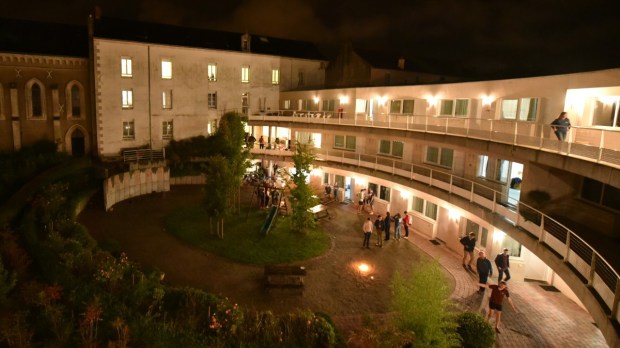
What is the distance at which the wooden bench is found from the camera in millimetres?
16766

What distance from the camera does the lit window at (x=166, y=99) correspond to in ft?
121

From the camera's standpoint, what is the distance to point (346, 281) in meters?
18.1

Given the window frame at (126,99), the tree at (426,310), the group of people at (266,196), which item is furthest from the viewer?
the window frame at (126,99)

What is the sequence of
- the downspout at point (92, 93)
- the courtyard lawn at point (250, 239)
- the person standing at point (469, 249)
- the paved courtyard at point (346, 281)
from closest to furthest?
1. the paved courtyard at point (346, 281)
2. the person standing at point (469, 249)
3. the courtyard lawn at point (250, 239)
4. the downspout at point (92, 93)

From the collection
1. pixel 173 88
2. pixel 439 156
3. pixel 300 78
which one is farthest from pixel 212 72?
pixel 439 156

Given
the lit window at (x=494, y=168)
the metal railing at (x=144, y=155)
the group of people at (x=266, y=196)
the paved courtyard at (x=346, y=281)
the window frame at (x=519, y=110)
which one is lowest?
the paved courtyard at (x=346, y=281)

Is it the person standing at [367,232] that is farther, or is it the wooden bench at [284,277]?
the person standing at [367,232]

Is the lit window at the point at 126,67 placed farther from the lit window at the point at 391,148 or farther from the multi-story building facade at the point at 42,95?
the lit window at the point at 391,148

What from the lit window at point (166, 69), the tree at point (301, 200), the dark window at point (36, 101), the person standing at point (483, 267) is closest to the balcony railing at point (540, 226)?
the person standing at point (483, 267)

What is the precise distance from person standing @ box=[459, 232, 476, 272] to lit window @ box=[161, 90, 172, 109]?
92.8ft

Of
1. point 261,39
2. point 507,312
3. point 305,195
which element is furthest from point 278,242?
point 261,39

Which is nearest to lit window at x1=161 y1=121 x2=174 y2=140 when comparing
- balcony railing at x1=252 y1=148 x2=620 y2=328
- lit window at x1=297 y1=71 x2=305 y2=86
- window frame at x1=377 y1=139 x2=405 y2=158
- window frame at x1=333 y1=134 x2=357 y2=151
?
window frame at x1=333 y1=134 x2=357 y2=151

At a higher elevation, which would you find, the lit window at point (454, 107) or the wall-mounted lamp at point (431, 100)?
the wall-mounted lamp at point (431, 100)

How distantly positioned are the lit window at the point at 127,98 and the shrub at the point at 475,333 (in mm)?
32261
